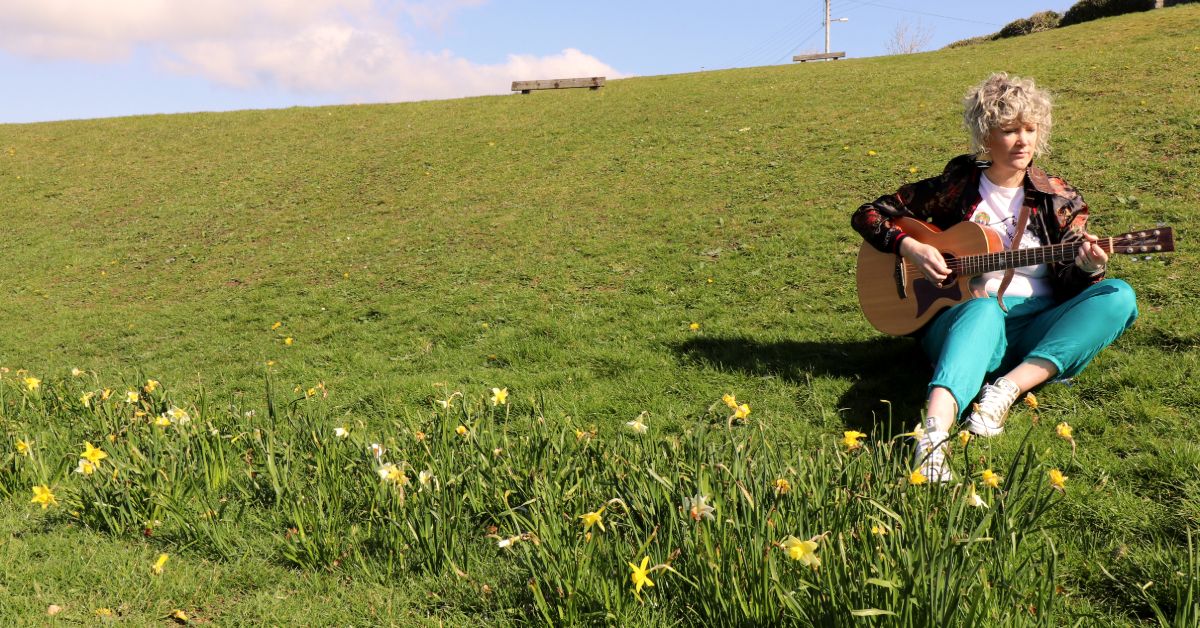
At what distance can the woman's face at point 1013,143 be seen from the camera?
3.97 m

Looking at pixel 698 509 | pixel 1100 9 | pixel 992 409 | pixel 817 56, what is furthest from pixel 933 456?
pixel 817 56

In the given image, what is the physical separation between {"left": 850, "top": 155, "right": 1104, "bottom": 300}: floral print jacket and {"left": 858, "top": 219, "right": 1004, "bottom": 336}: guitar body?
0.11 metres

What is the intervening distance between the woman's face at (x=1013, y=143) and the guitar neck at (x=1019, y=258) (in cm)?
49

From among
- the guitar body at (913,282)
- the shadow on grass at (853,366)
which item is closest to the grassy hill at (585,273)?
the shadow on grass at (853,366)

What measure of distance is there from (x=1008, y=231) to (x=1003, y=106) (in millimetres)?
669

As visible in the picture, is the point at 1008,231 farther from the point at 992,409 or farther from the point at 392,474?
the point at 392,474

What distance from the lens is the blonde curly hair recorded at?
3.88 m

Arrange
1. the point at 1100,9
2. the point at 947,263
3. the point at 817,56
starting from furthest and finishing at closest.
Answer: the point at 817,56
the point at 1100,9
the point at 947,263

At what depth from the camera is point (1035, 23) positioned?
77.1ft

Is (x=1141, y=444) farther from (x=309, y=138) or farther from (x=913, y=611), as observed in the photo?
(x=309, y=138)

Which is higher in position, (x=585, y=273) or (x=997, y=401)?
(x=585, y=273)

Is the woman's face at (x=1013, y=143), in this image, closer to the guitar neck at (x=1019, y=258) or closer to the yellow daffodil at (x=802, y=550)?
the guitar neck at (x=1019, y=258)

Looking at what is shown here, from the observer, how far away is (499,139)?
16172 mm

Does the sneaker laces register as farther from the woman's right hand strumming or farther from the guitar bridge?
the guitar bridge
